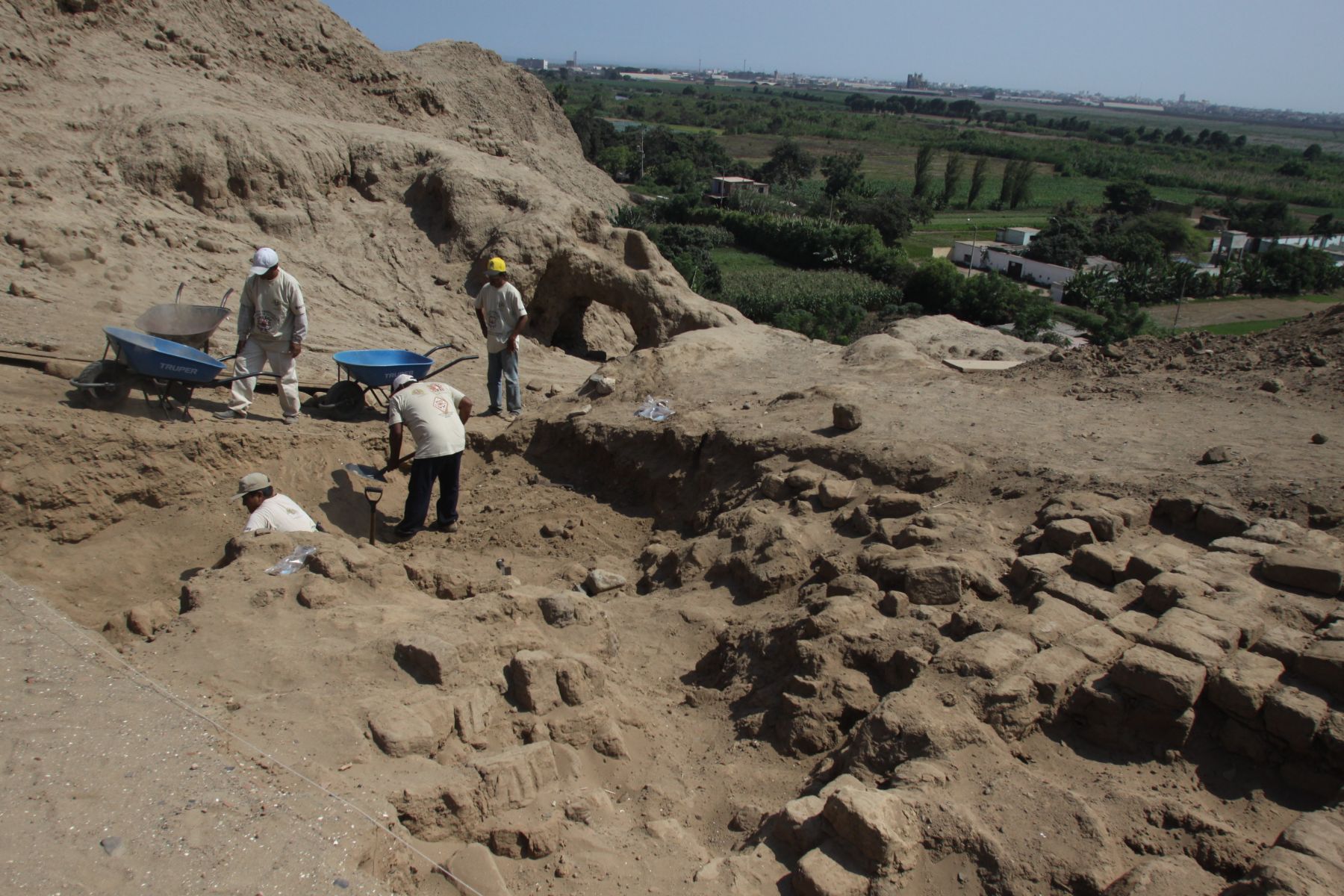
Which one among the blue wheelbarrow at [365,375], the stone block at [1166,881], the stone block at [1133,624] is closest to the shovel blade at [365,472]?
the blue wheelbarrow at [365,375]

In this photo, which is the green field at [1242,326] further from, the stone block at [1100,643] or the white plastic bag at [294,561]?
the white plastic bag at [294,561]

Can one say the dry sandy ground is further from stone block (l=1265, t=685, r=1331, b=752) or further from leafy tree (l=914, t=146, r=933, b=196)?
stone block (l=1265, t=685, r=1331, b=752)

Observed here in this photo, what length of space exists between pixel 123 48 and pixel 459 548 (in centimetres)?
967

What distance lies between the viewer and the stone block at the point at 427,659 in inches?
158

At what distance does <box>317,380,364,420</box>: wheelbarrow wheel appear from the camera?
7793 millimetres

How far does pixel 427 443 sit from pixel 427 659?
2513 mm

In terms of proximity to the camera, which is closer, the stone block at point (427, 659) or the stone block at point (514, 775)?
the stone block at point (514, 775)

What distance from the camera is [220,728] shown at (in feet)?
11.0

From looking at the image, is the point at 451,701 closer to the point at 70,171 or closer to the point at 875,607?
the point at 875,607

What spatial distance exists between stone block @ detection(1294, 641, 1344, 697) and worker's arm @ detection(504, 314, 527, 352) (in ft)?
21.0

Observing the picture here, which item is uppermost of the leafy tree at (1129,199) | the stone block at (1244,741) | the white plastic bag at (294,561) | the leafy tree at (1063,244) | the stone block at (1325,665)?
the stone block at (1325,665)

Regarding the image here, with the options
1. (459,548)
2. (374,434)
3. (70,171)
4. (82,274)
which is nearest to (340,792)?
(459,548)

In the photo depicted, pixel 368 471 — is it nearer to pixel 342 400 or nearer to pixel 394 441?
pixel 394 441

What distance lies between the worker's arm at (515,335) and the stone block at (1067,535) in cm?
507
